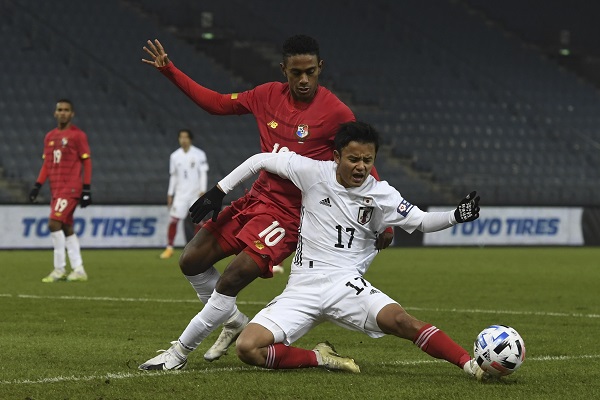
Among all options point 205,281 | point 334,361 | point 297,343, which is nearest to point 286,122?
point 205,281

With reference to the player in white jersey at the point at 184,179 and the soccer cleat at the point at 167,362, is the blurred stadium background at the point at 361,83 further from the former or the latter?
the soccer cleat at the point at 167,362

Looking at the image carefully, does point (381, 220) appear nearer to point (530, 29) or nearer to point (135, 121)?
point (135, 121)

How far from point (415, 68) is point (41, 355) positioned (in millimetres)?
25044

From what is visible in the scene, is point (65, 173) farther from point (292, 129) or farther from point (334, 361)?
point (334, 361)

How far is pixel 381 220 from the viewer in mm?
7020

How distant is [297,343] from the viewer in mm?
8555

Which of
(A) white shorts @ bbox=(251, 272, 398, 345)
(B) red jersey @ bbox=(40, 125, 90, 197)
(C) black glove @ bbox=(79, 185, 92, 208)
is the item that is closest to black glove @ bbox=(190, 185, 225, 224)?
(A) white shorts @ bbox=(251, 272, 398, 345)

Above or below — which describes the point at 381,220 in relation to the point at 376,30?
below

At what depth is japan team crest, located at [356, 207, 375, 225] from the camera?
6.99 meters

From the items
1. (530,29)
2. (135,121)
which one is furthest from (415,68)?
(135,121)

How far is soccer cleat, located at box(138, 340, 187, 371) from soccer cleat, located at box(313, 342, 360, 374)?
819 millimetres

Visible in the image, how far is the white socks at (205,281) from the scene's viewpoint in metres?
7.76

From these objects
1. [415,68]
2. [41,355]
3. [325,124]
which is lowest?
[41,355]

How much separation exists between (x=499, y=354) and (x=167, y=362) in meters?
1.93
